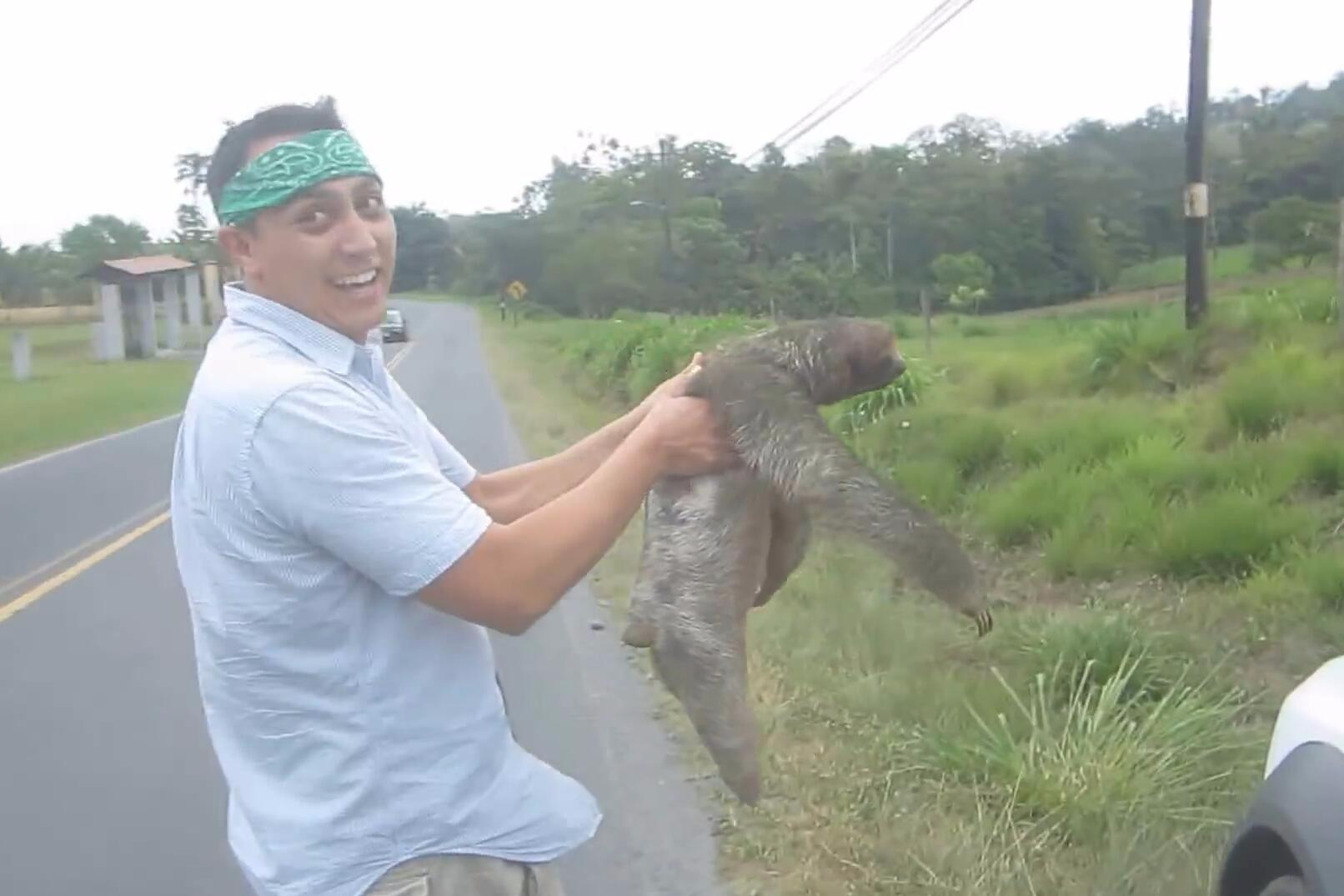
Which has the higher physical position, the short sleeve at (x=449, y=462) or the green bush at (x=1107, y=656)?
the short sleeve at (x=449, y=462)

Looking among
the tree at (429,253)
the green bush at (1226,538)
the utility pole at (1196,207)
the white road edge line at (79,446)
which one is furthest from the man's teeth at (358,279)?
the tree at (429,253)

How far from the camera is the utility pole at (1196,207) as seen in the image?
10930mm

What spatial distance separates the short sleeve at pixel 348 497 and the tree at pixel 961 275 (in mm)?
9689

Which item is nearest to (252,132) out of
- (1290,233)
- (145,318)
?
(1290,233)

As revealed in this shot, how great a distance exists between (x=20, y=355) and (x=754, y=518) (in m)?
34.5

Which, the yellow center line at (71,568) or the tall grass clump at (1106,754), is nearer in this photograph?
the tall grass clump at (1106,754)

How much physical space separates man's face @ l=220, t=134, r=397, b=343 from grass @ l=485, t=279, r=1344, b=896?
216cm

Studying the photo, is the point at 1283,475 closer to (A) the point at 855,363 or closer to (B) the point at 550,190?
(A) the point at 855,363

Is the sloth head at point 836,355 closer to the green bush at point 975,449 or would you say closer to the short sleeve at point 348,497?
the short sleeve at point 348,497

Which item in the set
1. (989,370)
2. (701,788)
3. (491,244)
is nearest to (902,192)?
(989,370)

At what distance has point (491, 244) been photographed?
5988 centimetres

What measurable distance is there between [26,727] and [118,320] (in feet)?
130

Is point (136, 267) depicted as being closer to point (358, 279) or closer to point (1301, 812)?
point (358, 279)

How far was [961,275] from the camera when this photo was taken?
11.2m
